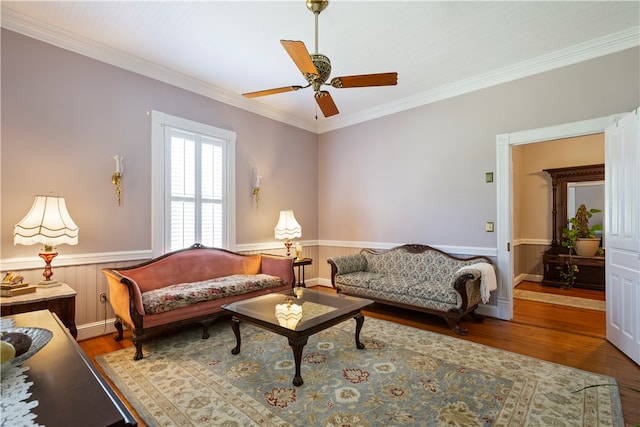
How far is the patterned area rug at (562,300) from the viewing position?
441cm

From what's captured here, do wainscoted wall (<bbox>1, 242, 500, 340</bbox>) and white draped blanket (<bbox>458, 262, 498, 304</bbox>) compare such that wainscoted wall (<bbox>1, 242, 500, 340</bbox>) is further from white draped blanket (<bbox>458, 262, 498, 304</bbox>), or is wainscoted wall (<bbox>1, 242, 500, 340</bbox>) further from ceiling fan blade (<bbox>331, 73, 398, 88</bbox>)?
ceiling fan blade (<bbox>331, 73, 398, 88</bbox>)

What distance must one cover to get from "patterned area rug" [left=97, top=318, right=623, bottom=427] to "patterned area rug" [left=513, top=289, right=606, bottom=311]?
8.09ft

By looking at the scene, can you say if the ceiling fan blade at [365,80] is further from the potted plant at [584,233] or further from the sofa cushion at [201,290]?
the potted plant at [584,233]

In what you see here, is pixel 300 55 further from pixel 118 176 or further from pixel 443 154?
pixel 443 154

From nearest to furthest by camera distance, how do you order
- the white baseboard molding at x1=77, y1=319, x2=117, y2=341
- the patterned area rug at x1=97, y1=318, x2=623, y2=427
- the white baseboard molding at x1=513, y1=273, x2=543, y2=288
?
the patterned area rug at x1=97, y1=318, x2=623, y2=427 → the white baseboard molding at x1=77, y1=319, x2=117, y2=341 → the white baseboard molding at x1=513, y1=273, x2=543, y2=288

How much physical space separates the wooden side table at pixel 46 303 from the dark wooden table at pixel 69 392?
190cm

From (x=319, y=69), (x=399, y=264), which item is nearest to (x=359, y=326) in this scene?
(x=399, y=264)

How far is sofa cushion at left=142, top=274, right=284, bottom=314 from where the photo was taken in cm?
299

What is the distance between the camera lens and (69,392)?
2.71 ft

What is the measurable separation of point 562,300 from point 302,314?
4412 mm

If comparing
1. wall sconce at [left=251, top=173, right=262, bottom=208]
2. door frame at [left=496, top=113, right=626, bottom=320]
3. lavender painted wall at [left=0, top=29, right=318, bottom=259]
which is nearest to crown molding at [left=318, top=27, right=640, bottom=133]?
door frame at [left=496, top=113, right=626, bottom=320]

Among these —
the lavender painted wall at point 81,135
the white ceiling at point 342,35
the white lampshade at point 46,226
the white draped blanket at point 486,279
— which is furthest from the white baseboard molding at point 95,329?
the white draped blanket at point 486,279

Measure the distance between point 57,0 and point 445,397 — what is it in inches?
178

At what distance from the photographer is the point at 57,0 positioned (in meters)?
2.70
